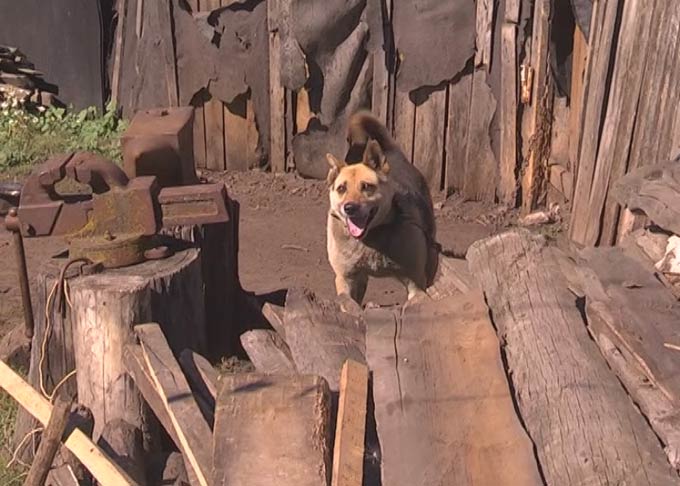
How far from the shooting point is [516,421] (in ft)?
9.45

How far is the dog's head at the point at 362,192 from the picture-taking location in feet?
16.9

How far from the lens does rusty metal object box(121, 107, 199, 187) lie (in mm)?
4074

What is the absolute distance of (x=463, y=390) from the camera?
10.2ft

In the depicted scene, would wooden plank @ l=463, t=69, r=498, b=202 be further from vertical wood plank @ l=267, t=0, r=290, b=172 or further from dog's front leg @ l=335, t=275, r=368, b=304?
dog's front leg @ l=335, t=275, r=368, b=304

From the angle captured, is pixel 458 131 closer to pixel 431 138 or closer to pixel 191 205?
pixel 431 138

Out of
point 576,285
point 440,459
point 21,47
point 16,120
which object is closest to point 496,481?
point 440,459

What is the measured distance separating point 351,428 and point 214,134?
6667mm

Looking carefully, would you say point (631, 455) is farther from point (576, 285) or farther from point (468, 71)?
point (468, 71)

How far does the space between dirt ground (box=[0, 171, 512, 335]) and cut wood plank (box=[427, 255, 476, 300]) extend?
138 cm

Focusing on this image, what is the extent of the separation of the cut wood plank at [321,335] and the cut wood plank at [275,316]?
0.22m

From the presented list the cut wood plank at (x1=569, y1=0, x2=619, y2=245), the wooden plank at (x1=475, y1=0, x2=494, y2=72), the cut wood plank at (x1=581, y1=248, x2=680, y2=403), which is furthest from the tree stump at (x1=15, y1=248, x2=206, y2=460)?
the wooden plank at (x1=475, y1=0, x2=494, y2=72)

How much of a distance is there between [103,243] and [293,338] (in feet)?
2.46

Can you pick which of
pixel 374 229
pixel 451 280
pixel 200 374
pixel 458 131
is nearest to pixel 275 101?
pixel 458 131

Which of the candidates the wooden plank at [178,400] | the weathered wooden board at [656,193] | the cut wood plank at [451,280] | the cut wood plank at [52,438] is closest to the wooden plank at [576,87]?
the cut wood plank at [451,280]
